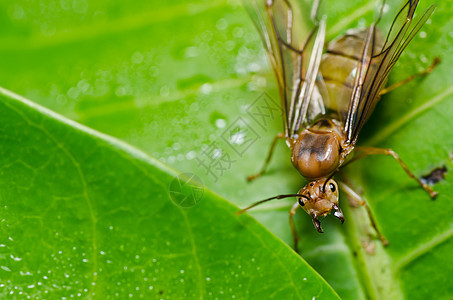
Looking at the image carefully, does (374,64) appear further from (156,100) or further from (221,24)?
(156,100)

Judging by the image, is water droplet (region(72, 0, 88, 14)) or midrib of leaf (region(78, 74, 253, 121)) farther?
water droplet (region(72, 0, 88, 14))

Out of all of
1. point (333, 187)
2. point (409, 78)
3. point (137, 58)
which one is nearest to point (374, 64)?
point (409, 78)

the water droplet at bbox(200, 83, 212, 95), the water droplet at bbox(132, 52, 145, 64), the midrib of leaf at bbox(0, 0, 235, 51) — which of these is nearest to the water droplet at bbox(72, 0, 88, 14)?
the midrib of leaf at bbox(0, 0, 235, 51)

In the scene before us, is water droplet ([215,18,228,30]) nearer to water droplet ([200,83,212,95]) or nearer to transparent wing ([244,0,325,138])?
transparent wing ([244,0,325,138])

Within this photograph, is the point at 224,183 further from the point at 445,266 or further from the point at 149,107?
the point at 445,266

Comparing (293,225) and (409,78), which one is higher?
(409,78)

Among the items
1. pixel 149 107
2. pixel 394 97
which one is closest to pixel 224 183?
pixel 149 107
